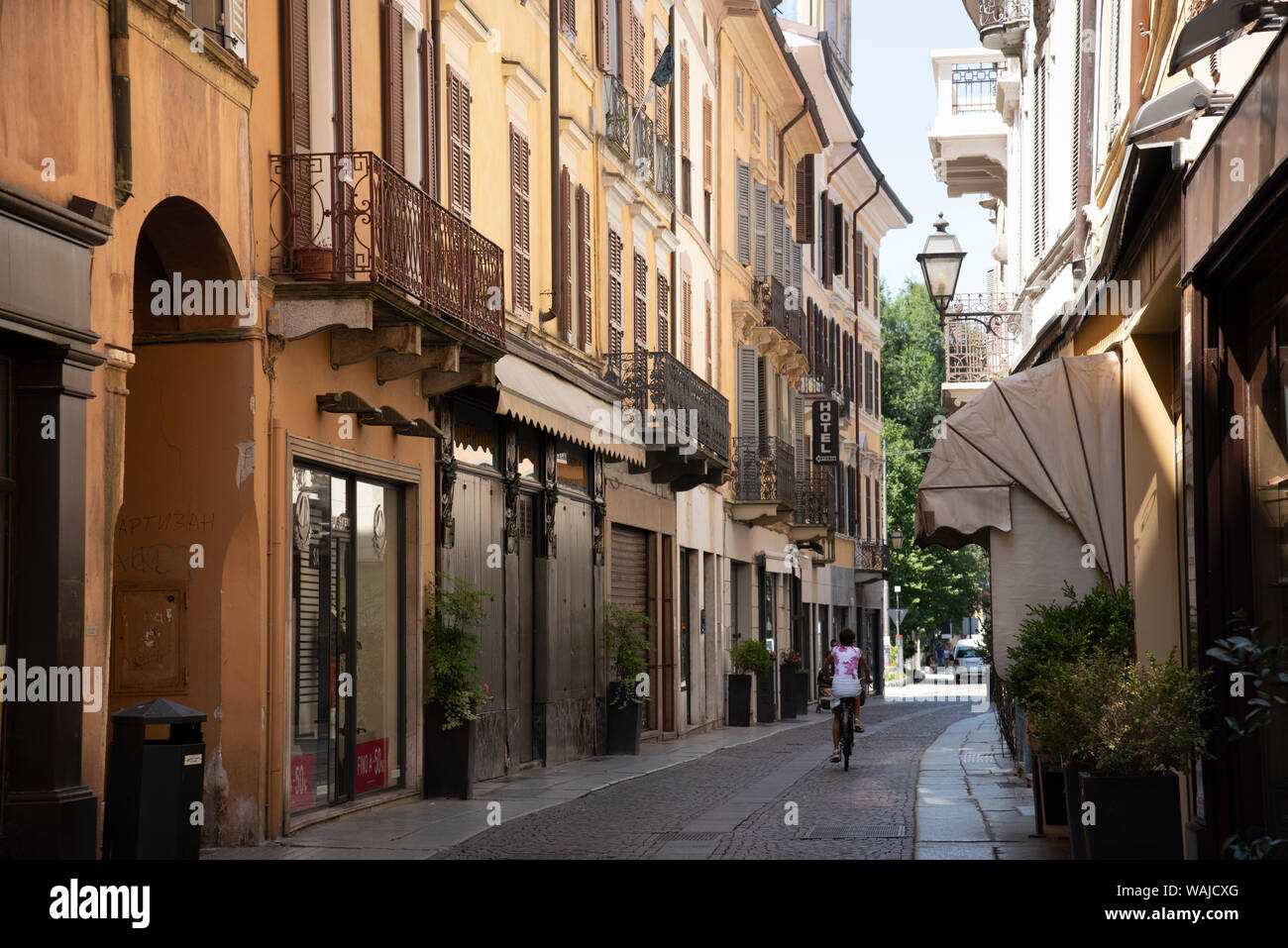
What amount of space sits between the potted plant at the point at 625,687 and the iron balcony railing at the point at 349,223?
28.0ft

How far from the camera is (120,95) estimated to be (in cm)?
995

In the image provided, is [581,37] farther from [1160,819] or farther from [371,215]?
[1160,819]

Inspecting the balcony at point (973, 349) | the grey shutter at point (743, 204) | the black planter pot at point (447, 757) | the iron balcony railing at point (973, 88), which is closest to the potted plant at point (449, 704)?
the black planter pot at point (447, 757)

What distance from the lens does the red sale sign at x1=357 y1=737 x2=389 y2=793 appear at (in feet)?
47.8

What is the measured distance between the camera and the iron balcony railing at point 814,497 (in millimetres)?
36562

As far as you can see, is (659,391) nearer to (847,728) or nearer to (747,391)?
(847,728)

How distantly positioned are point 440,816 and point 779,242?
983 inches

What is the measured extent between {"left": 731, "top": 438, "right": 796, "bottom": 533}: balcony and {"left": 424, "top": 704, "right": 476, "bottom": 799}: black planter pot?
657 inches

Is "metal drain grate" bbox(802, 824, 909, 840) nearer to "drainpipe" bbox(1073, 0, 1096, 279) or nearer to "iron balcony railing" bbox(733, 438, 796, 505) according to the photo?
"drainpipe" bbox(1073, 0, 1096, 279)

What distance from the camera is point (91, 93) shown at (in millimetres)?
9625

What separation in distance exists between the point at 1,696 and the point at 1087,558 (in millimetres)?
7122

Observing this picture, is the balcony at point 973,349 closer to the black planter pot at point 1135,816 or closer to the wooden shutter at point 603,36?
the wooden shutter at point 603,36

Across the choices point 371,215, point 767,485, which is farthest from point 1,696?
point 767,485

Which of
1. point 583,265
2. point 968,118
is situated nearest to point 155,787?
point 583,265
